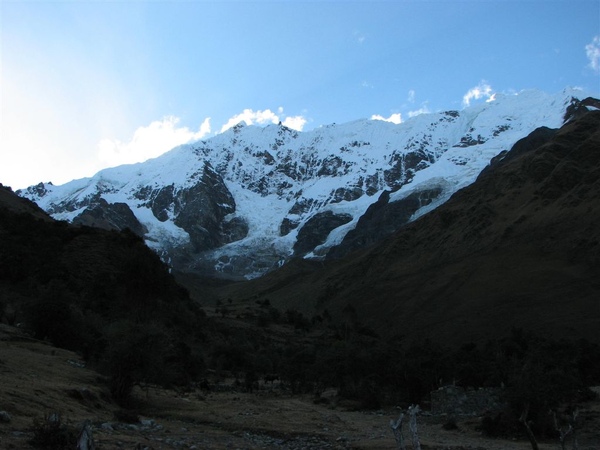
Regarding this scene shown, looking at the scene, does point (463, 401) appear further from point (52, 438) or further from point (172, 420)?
point (52, 438)

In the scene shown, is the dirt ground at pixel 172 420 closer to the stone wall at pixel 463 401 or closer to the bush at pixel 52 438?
the bush at pixel 52 438

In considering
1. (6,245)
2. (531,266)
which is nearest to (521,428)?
(6,245)

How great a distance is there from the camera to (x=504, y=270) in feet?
467

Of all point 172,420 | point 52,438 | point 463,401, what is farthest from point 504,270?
point 52,438

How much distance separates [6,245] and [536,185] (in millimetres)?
157173

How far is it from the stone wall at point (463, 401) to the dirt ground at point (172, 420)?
7.69ft

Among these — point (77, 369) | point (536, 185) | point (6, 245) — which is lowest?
point (77, 369)

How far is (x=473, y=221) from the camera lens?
185500 millimetres

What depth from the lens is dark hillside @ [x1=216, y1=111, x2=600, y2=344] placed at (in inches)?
4670

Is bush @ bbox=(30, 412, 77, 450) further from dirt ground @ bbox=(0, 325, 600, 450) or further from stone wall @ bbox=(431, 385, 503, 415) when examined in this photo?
stone wall @ bbox=(431, 385, 503, 415)

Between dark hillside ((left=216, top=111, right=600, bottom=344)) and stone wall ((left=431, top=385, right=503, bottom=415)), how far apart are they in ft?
203

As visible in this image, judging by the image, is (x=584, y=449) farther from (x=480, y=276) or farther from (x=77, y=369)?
(x=480, y=276)

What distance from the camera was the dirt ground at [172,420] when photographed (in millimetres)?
21594

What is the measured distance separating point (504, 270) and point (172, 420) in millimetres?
125416
